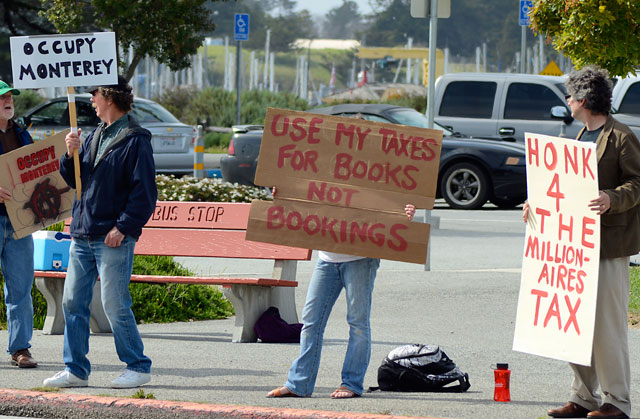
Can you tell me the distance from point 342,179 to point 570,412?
1691 mm

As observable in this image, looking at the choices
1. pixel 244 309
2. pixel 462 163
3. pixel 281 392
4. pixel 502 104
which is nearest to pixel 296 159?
pixel 281 392

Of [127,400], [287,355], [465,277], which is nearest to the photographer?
[127,400]

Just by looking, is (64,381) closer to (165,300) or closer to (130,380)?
(130,380)

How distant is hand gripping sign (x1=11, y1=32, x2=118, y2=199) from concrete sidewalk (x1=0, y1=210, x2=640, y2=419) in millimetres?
1611

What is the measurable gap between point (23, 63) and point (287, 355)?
2493 millimetres

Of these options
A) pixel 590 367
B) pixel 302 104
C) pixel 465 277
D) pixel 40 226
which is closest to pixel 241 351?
pixel 40 226

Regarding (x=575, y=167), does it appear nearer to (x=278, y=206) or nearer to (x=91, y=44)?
(x=278, y=206)

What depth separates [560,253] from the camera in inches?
237

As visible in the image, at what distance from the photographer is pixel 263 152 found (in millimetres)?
6504

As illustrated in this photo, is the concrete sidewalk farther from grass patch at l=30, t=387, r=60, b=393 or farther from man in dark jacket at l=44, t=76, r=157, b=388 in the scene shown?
man in dark jacket at l=44, t=76, r=157, b=388

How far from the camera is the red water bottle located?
6.33 metres

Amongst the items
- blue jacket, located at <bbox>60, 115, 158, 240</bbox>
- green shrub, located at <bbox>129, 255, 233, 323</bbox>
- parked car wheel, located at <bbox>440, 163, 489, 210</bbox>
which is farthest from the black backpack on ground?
parked car wheel, located at <bbox>440, 163, 489, 210</bbox>

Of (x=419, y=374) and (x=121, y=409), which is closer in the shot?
(x=121, y=409)

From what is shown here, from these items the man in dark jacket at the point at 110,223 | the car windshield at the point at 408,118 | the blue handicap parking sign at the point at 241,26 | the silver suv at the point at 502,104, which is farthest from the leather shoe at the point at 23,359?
the blue handicap parking sign at the point at 241,26
